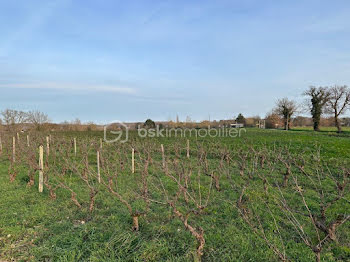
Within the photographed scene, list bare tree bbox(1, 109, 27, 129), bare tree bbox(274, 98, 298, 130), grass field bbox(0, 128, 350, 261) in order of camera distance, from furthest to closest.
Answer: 1. bare tree bbox(274, 98, 298, 130)
2. bare tree bbox(1, 109, 27, 129)
3. grass field bbox(0, 128, 350, 261)

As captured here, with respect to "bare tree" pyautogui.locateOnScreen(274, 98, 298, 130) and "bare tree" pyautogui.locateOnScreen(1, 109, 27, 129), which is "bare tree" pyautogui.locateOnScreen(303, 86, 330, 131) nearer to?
"bare tree" pyautogui.locateOnScreen(274, 98, 298, 130)

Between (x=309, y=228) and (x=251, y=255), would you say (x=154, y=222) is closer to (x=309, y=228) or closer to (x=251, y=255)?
(x=251, y=255)

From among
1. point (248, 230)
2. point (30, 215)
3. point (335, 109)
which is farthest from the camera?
point (335, 109)

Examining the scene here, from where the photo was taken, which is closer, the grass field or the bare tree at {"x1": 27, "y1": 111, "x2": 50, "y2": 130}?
the grass field

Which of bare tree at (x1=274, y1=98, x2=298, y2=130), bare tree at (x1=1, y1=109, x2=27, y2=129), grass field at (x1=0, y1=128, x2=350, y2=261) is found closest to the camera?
grass field at (x1=0, y1=128, x2=350, y2=261)

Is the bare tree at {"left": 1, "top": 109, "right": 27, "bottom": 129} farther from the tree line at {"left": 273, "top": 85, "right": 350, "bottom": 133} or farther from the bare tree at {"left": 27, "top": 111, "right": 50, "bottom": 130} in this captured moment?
the tree line at {"left": 273, "top": 85, "right": 350, "bottom": 133}

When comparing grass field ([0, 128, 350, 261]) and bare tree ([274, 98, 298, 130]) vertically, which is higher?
bare tree ([274, 98, 298, 130])

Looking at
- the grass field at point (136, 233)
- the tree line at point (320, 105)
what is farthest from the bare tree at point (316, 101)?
the grass field at point (136, 233)

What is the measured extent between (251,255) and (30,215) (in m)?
3.76

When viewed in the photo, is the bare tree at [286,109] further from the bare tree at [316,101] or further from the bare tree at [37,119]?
the bare tree at [37,119]

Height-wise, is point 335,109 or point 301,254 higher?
point 335,109

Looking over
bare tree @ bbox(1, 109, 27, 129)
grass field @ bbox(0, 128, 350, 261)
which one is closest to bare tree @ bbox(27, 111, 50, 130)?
bare tree @ bbox(1, 109, 27, 129)

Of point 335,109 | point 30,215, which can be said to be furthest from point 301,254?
point 335,109

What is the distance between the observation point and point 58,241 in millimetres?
3135
